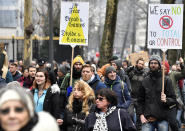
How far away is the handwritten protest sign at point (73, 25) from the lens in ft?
31.6

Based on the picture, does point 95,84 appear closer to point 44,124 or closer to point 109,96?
point 109,96

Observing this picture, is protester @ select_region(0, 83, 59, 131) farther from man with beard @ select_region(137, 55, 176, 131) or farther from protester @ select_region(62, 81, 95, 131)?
man with beard @ select_region(137, 55, 176, 131)

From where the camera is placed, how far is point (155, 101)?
23.8 feet

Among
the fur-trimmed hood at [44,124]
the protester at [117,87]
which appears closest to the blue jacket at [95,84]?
the protester at [117,87]

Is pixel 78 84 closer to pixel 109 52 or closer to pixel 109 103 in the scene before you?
pixel 109 103

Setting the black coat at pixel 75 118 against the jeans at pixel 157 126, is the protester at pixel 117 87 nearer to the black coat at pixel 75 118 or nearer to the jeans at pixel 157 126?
the jeans at pixel 157 126

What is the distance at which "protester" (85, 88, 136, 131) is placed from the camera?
544 cm

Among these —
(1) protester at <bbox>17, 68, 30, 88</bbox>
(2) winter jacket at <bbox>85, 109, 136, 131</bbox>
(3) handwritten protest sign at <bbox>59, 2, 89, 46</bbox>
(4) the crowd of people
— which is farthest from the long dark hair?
(3) handwritten protest sign at <bbox>59, 2, 89, 46</bbox>

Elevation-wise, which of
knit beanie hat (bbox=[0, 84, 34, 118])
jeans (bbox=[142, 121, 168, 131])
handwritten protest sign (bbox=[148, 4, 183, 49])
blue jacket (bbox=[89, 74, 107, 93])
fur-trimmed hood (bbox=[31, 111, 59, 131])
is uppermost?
handwritten protest sign (bbox=[148, 4, 183, 49])

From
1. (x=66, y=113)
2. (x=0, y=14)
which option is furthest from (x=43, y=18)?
(x=66, y=113)

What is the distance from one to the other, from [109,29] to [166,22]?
26.6 feet

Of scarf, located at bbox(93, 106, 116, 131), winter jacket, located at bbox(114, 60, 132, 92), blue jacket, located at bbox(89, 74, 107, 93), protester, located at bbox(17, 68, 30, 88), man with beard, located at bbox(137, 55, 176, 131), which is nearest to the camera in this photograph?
scarf, located at bbox(93, 106, 116, 131)

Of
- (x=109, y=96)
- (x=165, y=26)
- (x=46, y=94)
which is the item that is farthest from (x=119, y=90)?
(x=109, y=96)

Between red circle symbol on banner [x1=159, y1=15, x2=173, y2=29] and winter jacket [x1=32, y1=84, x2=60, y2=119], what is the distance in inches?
120
